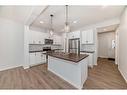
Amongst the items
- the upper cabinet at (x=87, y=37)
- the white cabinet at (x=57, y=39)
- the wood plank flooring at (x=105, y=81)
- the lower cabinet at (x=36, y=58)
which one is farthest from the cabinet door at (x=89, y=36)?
the lower cabinet at (x=36, y=58)

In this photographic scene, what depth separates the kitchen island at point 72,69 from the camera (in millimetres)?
2181

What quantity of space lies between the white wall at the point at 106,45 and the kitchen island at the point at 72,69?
499 centimetres

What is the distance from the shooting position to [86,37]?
492cm

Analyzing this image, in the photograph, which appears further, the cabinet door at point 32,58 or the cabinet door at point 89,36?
the cabinet door at point 89,36

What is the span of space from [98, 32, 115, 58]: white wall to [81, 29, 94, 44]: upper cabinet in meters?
3.04

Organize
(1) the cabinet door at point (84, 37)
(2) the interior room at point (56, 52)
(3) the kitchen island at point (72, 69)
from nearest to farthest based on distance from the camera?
(3) the kitchen island at point (72, 69) < (2) the interior room at point (56, 52) < (1) the cabinet door at point (84, 37)

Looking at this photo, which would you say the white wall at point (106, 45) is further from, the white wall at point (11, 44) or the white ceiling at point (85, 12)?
the white wall at point (11, 44)

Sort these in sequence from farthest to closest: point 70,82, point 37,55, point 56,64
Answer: point 37,55
point 56,64
point 70,82

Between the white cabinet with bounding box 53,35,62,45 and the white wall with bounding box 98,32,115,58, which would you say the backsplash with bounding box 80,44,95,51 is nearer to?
the white cabinet with bounding box 53,35,62,45

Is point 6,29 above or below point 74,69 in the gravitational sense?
above

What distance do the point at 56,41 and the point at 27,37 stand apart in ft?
8.96

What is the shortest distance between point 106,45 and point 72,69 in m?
5.90
